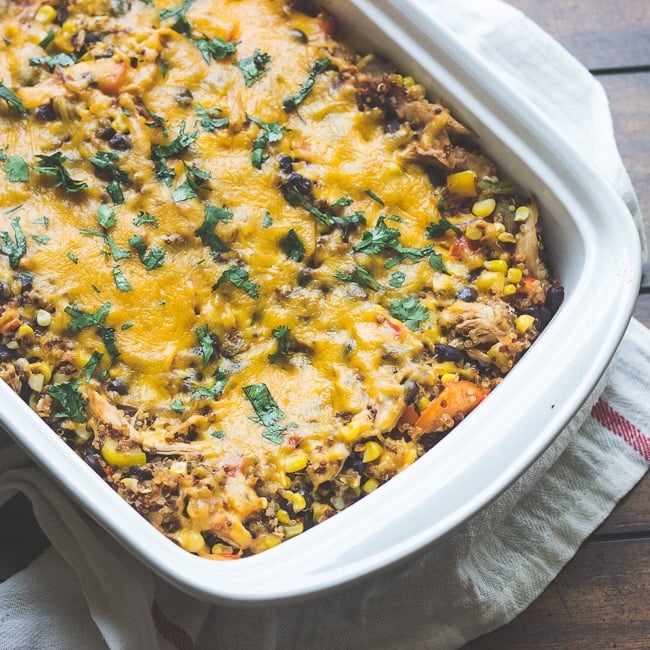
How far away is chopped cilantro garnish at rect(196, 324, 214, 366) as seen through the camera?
8.21ft

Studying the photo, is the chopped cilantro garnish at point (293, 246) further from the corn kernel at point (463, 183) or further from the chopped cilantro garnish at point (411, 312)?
the corn kernel at point (463, 183)

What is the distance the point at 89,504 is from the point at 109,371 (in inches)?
17.4

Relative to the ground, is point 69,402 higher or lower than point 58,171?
lower

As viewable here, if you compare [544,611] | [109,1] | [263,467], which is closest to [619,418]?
[544,611]

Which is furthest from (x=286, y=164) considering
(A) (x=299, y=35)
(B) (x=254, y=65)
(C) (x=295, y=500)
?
(C) (x=295, y=500)

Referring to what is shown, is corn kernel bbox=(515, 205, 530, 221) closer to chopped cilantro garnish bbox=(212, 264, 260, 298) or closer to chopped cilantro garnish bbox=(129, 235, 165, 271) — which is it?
chopped cilantro garnish bbox=(212, 264, 260, 298)

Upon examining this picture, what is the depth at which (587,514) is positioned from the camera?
3.02 meters

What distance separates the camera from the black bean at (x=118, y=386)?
2.43 meters

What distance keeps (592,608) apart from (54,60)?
274 cm

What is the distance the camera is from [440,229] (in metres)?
2.64

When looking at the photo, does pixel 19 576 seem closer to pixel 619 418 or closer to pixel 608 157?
pixel 619 418

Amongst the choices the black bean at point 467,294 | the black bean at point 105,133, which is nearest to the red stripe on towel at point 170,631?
the black bean at point 467,294

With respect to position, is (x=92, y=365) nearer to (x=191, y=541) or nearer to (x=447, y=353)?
(x=191, y=541)

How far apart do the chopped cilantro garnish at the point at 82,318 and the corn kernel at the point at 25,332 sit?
0.12 m
